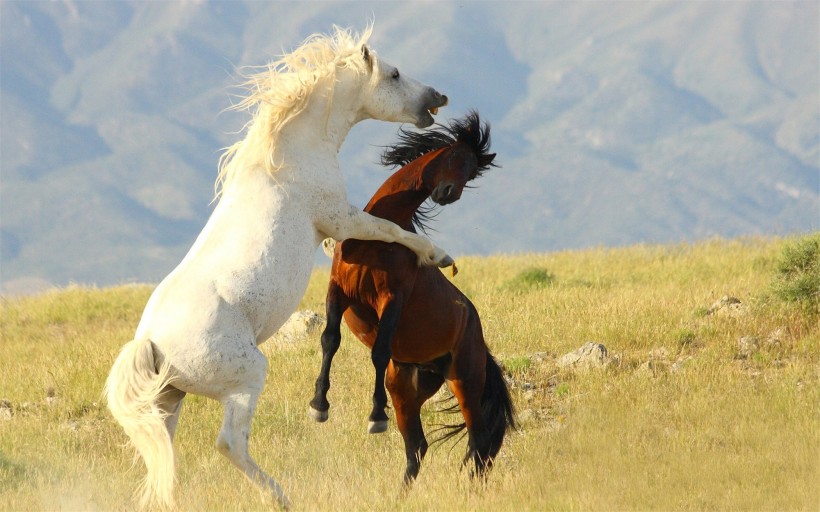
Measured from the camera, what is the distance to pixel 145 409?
6449 millimetres

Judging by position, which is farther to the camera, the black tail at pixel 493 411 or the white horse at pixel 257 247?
the black tail at pixel 493 411

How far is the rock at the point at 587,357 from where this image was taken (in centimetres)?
1060

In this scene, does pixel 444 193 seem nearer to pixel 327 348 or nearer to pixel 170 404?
pixel 327 348

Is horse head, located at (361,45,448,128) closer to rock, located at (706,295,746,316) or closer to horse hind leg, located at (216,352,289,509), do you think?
horse hind leg, located at (216,352,289,509)

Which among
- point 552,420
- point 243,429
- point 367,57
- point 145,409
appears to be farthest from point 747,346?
point 145,409

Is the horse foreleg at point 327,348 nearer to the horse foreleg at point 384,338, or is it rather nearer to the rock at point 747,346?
the horse foreleg at point 384,338

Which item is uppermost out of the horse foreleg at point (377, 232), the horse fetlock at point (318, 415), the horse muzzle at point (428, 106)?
the horse muzzle at point (428, 106)

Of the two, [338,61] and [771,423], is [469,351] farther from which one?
[771,423]

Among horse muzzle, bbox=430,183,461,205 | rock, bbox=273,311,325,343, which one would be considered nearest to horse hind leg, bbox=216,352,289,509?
horse muzzle, bbox=430,183,461,205

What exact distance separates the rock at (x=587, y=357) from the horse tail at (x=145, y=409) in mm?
5085

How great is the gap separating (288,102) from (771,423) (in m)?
4.66

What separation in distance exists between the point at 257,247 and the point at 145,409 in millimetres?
1125

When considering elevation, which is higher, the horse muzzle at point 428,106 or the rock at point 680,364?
the horse muzzle at point 428,106

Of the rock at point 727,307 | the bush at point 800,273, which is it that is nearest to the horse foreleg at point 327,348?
the rock at point 727,307
